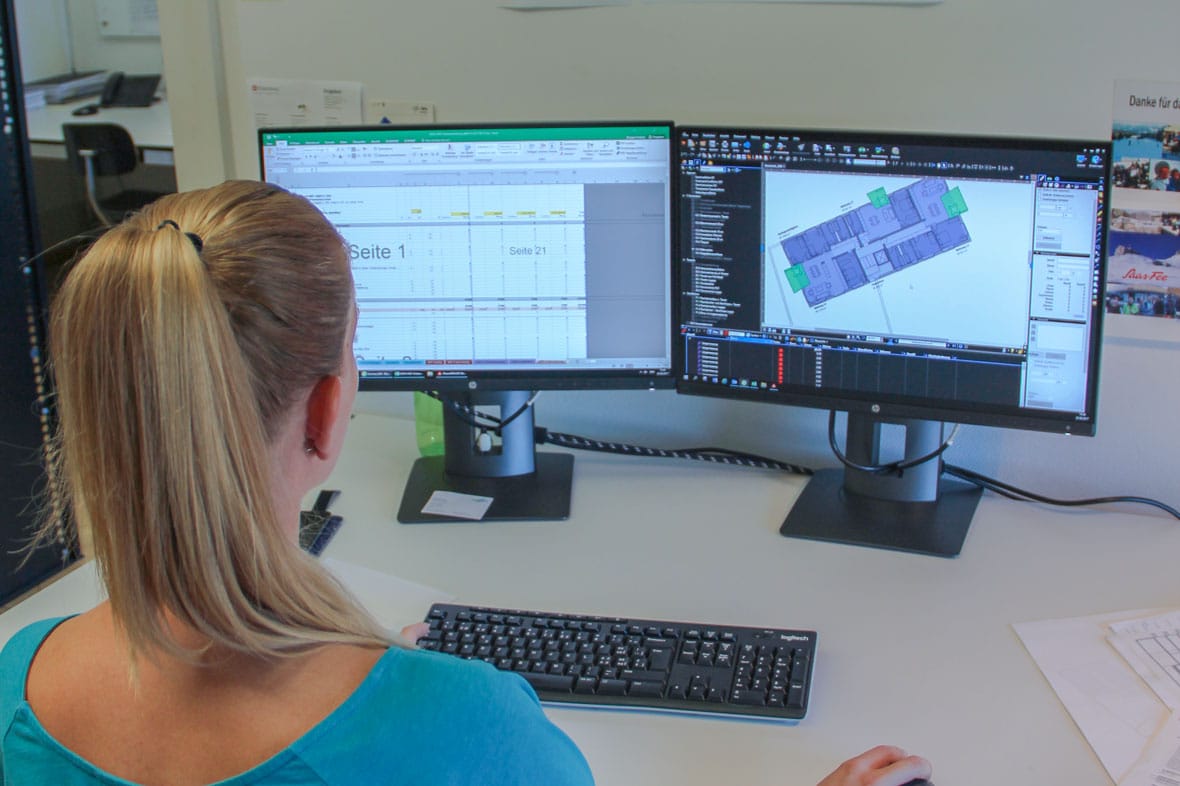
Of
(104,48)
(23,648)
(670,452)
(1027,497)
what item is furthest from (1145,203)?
(104,48)

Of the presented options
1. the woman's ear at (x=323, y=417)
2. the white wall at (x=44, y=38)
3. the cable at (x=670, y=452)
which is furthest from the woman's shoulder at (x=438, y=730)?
the white wall at (x=44, y=38)

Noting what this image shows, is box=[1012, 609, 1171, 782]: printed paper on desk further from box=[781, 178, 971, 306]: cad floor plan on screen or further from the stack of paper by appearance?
the stack of paper

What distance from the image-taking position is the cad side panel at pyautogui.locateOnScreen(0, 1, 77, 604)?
1367 millimetres

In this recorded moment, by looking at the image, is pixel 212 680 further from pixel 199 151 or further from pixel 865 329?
pixel 199 151

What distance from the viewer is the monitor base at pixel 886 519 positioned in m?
1.46

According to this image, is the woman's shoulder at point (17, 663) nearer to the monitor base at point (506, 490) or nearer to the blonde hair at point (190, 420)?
the blonde hair at point (190, 420)

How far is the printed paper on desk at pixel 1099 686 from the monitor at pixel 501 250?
1.91ft

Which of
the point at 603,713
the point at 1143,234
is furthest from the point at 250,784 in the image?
the point at 1143,234

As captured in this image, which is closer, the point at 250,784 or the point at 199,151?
the point at 250,784

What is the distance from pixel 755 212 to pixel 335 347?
741 mm

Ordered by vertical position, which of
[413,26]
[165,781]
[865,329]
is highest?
[413,26]

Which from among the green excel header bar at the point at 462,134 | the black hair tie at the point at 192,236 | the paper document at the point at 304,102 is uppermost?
the paper document at the point at 304,102

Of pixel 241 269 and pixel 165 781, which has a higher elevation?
pixel 241 269

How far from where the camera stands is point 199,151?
1976 millimetres
